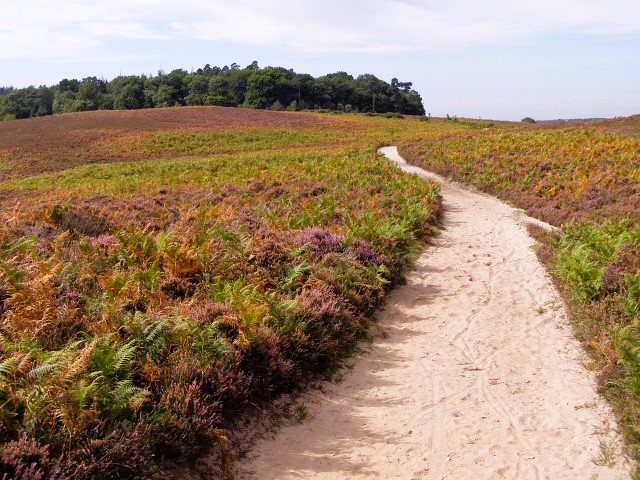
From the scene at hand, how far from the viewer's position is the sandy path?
5.68 metres

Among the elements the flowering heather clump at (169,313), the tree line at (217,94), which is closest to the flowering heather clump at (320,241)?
the flowering heather clump at (169,313)

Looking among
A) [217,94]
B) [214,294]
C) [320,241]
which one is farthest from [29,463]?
[217,94]

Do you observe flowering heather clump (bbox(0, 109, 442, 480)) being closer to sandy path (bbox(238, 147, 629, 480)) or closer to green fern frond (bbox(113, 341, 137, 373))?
green fern frond (bbox(113, 341, 137, 373))

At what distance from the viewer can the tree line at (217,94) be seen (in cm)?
10200

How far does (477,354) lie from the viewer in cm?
832

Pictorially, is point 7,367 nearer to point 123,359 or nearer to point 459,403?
point 123,359

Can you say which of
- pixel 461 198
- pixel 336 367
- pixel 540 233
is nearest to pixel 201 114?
pixel 461 198

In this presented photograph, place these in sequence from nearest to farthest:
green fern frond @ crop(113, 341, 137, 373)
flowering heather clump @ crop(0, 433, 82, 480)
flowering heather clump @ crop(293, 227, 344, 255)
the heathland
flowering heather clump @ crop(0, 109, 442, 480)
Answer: flowering heather clump @ crop(0, 433, 82, 480), flowering heather clump @ crop(0, 109, 442, 480), the heathland, green fern frond @ crop(113, 341, 137, 373), flowering heather clump @ crop(293, 227, 344, 255)

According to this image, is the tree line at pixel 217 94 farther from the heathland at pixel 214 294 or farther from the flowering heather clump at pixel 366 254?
the flowering heather clump at pixel 366 254

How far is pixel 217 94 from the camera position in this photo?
105 metres

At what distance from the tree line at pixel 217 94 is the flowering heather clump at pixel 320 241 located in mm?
86311

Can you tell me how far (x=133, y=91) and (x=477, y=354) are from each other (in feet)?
355

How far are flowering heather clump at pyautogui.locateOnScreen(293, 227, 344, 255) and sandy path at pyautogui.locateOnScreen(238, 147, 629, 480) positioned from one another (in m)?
1.75

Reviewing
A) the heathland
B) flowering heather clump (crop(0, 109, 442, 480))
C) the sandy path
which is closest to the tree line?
the heathland
